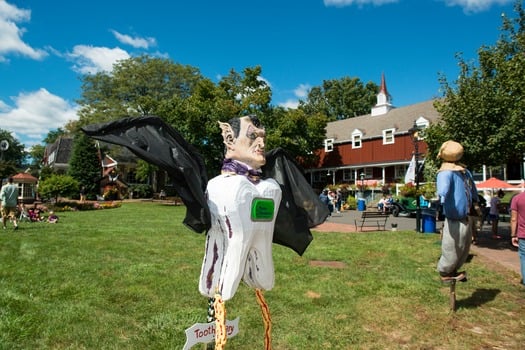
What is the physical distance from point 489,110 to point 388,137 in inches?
858

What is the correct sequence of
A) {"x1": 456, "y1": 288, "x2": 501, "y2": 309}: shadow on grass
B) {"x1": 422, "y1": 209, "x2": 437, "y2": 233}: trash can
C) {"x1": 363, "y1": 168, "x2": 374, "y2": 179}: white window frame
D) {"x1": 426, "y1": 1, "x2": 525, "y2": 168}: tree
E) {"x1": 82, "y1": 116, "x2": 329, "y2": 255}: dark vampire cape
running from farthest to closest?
1. {"x1": 363, "y1": 168, "x2": 374, "y2": 179}: white window frame
2. {"x1": 422, "y1": 209, "x2": 437, "y2": 233}: trash can
3. {"x1": 426, "y1": 1, "x2": 525, "y2": 168}: tree
4. {"x1": 456, "y1": 288, "x2": 501, "y2": 309}: shadow on grass
5. {"x1": 82, "y1": 116, "x2": 329, "y2": 255}: dark vampire cape

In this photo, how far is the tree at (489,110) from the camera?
31.0ft

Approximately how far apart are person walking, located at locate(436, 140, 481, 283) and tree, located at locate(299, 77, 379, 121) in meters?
45.3

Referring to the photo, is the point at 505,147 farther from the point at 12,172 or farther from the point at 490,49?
the point at 12,172

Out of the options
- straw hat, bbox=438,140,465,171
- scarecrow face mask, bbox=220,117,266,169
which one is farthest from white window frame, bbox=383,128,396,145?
scarecrow face mask, bbox=220,117,266,169

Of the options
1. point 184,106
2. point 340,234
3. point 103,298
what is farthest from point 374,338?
point 184,106

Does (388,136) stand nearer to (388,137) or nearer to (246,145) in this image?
(388,137)

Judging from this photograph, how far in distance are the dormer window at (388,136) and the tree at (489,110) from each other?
19705mm

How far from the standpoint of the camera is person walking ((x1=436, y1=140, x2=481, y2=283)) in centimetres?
536

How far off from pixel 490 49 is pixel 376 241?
645 centimetres

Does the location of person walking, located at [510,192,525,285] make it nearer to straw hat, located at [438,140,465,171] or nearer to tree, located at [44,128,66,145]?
straw hat, located at [438,140,465,171]

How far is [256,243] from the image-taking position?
2.92m

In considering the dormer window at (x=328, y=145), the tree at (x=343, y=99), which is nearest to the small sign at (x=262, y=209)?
the dormer window at (x=328, y=145)

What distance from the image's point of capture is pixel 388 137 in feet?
102
